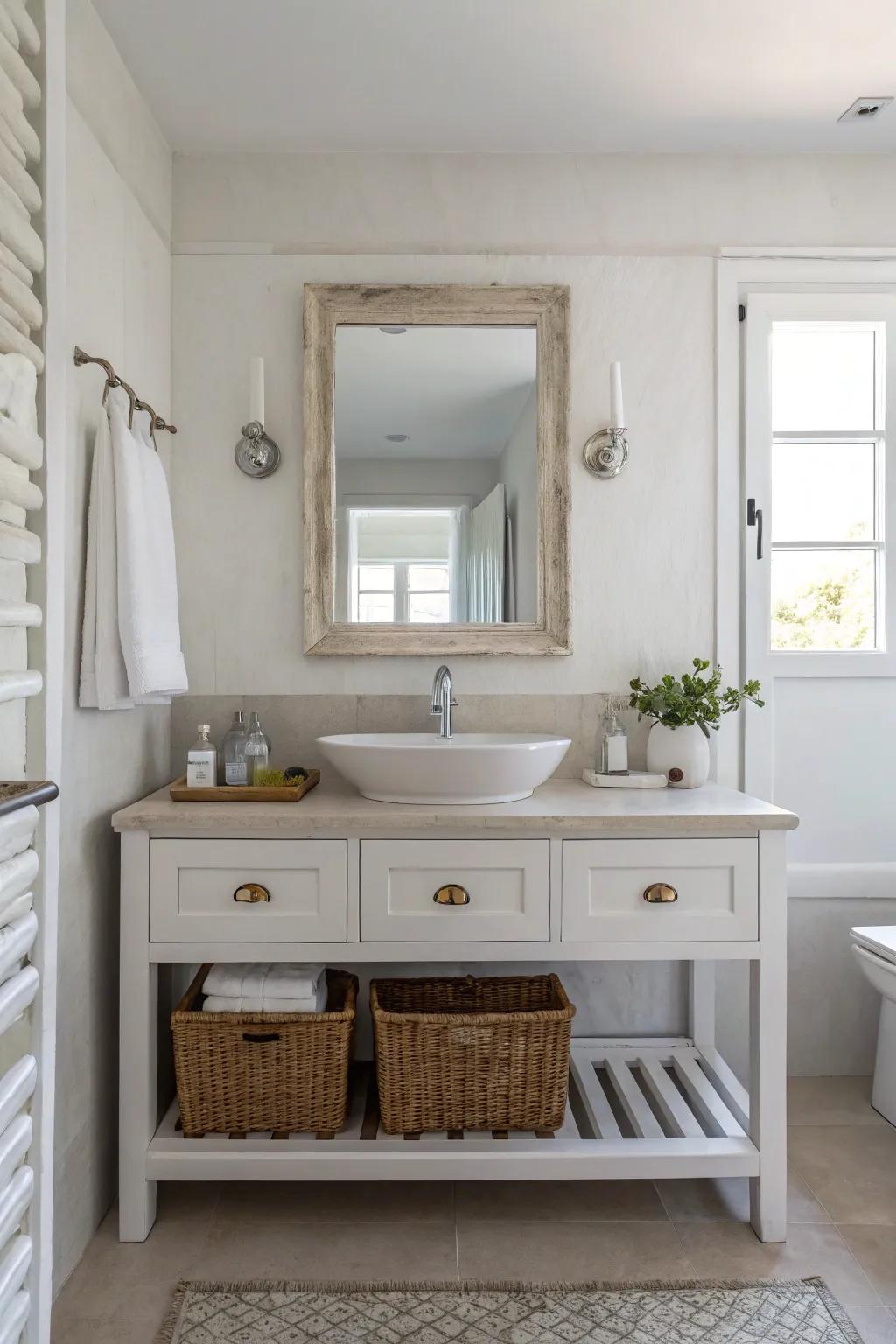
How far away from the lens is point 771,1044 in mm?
1846

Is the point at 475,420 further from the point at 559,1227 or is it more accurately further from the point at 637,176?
the point at 559,1227

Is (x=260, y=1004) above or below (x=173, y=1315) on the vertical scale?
above

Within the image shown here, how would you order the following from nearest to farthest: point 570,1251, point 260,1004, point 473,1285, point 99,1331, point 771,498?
point 99,1331 → point 473,1285 → point 570,1251 → point 260,1004 → point 771,498

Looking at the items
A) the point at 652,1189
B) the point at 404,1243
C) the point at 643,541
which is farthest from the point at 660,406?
the point at 404,1243

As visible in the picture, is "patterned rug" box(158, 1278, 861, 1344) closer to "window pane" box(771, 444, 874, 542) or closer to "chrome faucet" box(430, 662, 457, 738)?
"chrome faucet" box(430, 662, 457, 738)

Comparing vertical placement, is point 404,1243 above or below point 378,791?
below

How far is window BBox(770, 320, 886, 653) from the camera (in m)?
2.45

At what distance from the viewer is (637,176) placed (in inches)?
93.7

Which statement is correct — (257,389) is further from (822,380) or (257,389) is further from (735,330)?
(822,380)

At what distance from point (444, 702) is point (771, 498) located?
1.01 metres

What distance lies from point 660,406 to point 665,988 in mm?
1490

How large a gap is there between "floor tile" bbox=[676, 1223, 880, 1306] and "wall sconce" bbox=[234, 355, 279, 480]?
191 cm

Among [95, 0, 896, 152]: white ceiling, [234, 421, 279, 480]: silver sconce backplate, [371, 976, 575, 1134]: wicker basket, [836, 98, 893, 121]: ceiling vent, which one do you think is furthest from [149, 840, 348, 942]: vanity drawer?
[836, 98, 893, 121]: ceiling vent

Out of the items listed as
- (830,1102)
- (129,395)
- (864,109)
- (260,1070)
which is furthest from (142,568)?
(830,1102)
